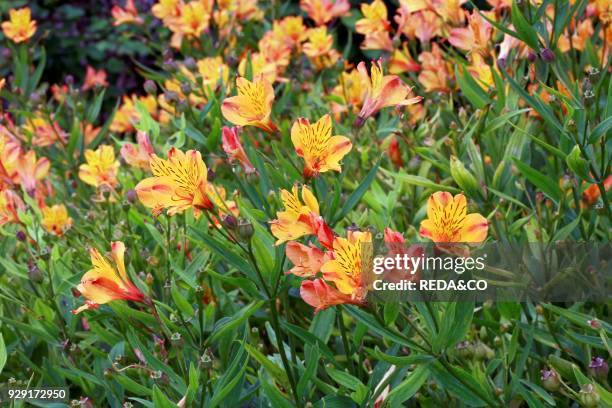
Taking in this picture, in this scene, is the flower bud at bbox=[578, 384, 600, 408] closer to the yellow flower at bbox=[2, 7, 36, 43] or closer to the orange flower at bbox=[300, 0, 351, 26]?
the orange flower at bbox=[300, 0, 351, 26]

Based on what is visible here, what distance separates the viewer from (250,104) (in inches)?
53.5

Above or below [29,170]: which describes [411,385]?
above

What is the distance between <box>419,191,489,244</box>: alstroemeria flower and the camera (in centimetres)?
111

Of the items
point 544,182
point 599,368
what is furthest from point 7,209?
point 599,368

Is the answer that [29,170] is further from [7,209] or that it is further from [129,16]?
[129,16]

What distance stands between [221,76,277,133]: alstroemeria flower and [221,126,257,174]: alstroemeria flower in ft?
0.09

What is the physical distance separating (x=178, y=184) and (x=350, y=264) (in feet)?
1.00

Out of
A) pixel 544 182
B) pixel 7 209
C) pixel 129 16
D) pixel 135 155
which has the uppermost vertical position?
pixel 544 182

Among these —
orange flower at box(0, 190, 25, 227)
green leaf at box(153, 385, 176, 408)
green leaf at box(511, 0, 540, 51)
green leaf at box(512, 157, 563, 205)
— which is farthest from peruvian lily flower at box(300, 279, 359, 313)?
orange flower at box(0, 190, 25, 227)

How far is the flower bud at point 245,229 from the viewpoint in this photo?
1.22 metres

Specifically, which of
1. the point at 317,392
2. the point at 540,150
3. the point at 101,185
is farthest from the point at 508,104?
the point at 101,185

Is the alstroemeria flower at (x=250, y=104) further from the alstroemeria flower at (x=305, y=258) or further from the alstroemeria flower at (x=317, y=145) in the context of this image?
the alstroemeria flower at (x=305, y=258)

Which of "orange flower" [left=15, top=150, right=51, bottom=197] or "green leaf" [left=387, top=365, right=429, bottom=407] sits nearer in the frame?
"green leaf" [left=387, top=365, right=429, bottom=407]

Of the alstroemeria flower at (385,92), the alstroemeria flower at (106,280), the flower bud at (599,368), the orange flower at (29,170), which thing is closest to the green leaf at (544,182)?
the alstroemeria flower at (385,92)
